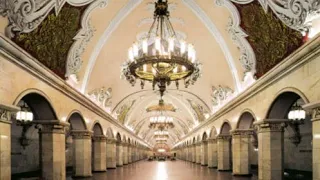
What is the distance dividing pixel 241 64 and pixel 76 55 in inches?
217

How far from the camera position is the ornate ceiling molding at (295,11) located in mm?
6290

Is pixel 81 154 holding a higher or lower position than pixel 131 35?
lower

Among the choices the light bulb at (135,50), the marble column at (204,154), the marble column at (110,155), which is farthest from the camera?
the marble column at (204,154)

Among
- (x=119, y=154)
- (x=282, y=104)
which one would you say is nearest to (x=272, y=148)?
(x=282, y=104)

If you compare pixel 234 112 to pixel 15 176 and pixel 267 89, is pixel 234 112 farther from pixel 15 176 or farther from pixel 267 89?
pixel 15 176

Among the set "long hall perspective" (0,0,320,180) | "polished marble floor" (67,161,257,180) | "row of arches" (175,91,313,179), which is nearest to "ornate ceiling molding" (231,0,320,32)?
"long hall perspective" (0,0,320,180)

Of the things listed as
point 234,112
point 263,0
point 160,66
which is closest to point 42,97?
point 160,66

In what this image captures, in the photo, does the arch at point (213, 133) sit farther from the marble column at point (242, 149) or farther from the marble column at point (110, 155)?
the marble column at point (110, 155)

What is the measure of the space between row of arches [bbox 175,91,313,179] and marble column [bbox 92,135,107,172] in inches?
242

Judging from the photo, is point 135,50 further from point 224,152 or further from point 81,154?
point 224,152

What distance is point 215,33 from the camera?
37.1 ft

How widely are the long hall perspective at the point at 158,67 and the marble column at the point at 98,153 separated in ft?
0.70

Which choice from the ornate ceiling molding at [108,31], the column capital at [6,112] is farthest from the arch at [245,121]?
the column capital at [6,112]

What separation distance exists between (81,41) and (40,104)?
2439mm
